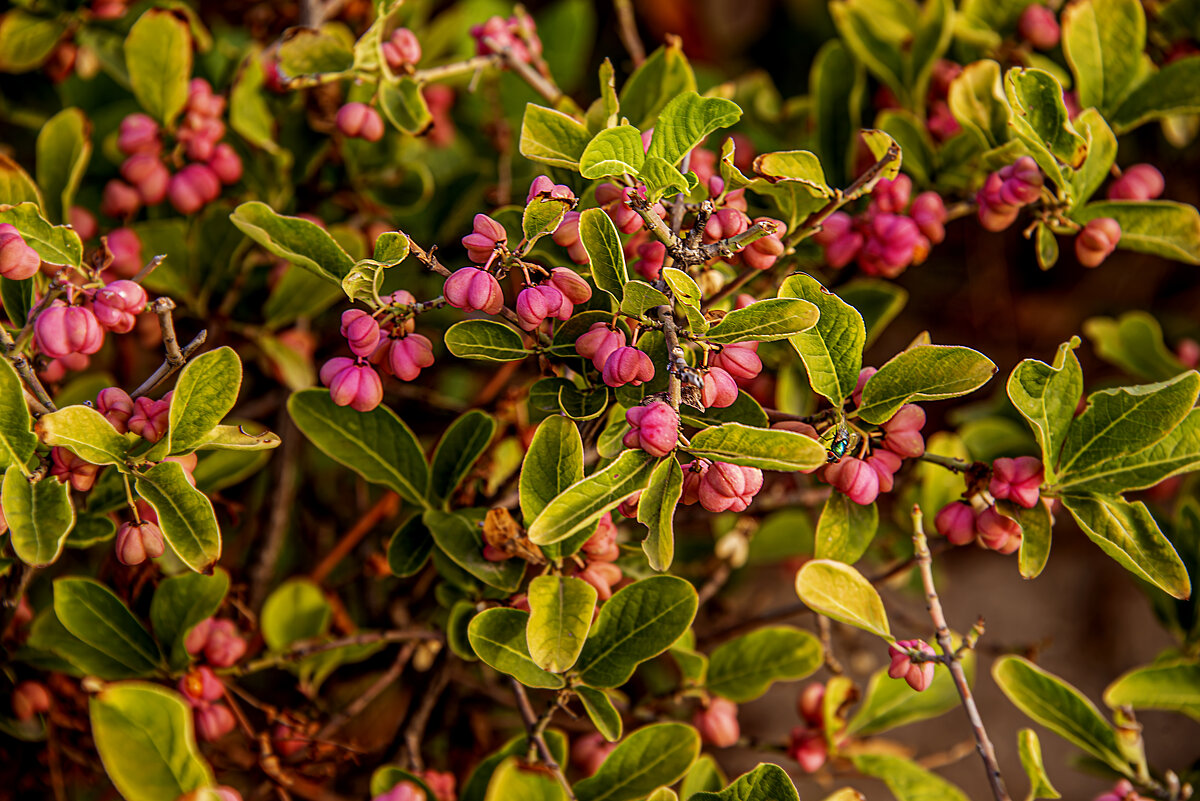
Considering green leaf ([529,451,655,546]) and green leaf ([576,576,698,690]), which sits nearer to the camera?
green leaf ([529,451,655,546])

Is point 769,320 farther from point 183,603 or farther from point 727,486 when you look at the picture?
point 183,603

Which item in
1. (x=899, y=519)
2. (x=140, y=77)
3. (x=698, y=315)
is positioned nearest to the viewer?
(x=698, y=315)

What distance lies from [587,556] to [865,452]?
23cm

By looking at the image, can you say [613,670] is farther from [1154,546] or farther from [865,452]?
[1154,546]

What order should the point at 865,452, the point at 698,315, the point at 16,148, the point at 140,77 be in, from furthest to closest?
the point at 16,148
the point at 140,77
the point at 865,452
the point at 698,315

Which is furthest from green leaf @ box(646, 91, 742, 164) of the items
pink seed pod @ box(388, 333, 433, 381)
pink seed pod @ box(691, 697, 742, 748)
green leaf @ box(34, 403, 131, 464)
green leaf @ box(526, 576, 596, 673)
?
pink seed pod @ box(691, 697, 742, 748)

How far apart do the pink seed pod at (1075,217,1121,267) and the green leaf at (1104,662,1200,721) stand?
1.28ft

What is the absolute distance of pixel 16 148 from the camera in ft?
4.06

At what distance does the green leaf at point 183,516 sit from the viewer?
65cm

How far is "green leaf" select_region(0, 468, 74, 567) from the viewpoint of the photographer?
2.06 feet

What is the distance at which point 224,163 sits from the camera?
3.22 ft

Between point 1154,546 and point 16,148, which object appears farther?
→ point 16,148

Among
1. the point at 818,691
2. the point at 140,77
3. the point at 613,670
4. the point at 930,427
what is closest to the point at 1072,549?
the point at 930,427

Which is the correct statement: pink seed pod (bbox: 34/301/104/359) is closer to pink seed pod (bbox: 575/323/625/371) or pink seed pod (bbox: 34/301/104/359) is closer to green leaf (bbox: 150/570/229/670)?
green leaf (bbox: 150/570/229/670)
